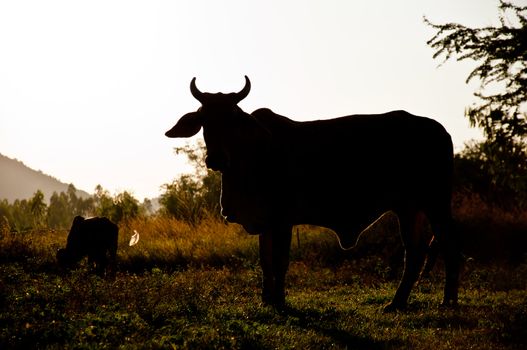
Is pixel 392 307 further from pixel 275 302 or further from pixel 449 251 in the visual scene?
pixel 275 302

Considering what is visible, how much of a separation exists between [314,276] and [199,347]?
7.00m

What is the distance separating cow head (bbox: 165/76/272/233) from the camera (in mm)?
7559

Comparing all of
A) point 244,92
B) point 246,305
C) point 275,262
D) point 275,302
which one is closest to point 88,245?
point 246,305

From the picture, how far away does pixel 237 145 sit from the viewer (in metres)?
7.75

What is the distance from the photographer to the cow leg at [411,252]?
27.1 feet

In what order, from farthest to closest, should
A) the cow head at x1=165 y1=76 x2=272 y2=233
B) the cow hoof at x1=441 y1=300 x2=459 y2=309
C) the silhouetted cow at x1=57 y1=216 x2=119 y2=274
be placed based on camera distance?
the silhouetted cow at x1=57 y1=216 x2=119 y2=274 → the cow hoof at x1=441 y1=300 x2=459 y2=309 → the cow head at x1=165 y1=76 x2=272 y2=233

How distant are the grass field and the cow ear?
213 centimetres

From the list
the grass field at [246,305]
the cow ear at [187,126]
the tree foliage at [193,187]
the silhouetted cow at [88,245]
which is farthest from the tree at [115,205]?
the cow ear at [187,126]

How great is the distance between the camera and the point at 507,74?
361 inches

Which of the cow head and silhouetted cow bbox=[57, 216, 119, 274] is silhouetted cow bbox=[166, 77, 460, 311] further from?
silhouetted cow bbox=[57, 216, 119, 274]

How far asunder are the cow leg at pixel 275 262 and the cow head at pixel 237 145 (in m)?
0.28

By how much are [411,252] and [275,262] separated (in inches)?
78.8

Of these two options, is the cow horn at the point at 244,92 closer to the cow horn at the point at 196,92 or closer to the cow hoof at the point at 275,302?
the cow horn at the point at 196,92

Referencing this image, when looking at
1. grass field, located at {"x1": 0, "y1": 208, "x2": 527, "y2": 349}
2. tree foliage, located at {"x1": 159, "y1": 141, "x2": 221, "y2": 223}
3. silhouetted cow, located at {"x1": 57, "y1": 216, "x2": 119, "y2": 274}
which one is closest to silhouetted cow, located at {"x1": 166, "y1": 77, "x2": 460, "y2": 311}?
grass field, located at {"x1": 0, "y1": 208, "x2": 527, "y2": 349}
